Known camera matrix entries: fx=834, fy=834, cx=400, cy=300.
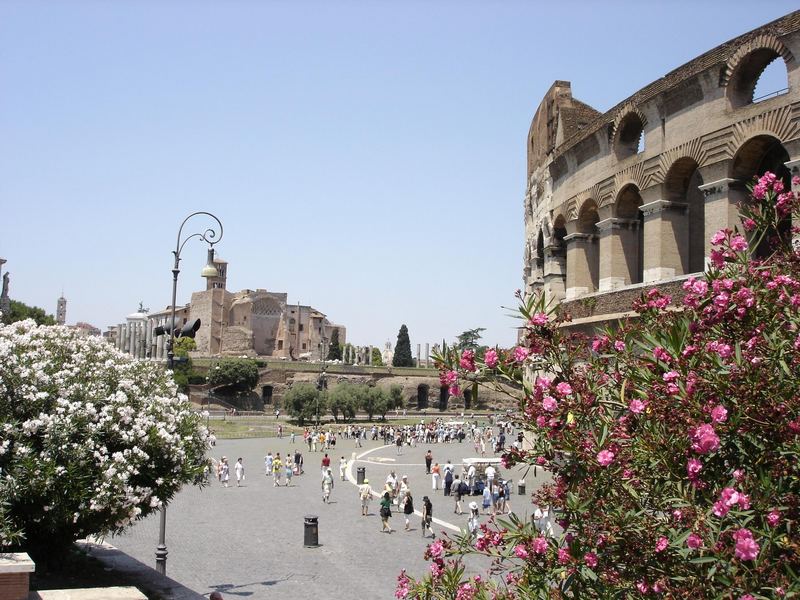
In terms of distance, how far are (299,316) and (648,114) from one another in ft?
320

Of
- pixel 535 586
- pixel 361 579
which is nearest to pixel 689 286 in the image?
pixel 535 586

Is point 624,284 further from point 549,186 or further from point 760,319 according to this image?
point 760,319

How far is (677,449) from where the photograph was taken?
473 cm

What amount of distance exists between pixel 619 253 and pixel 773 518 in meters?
12.8

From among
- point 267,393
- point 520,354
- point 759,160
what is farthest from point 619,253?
point 267,393

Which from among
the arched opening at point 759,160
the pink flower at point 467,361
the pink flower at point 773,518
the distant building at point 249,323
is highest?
the distant building at point 249,323

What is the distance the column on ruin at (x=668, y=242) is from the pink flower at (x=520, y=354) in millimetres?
9509

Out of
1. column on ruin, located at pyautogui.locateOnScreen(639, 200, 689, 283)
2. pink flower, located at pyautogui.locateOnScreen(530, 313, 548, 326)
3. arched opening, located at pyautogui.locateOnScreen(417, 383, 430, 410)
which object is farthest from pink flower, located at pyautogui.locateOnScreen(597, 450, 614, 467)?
arched opening, located at pyautogui.locateOnScreen(417, 383, 430, 410)

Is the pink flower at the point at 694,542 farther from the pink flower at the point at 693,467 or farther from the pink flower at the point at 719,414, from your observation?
the pink flower at the point at 719,414

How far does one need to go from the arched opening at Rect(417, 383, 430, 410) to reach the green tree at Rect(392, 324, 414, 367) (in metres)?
12.2

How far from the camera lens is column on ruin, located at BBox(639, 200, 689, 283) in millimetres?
14789

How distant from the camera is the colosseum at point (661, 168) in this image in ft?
43.0

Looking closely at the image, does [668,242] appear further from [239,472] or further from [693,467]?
[239,472]

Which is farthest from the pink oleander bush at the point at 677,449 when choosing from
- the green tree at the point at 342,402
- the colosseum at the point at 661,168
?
the green tree at the point at 342,402
